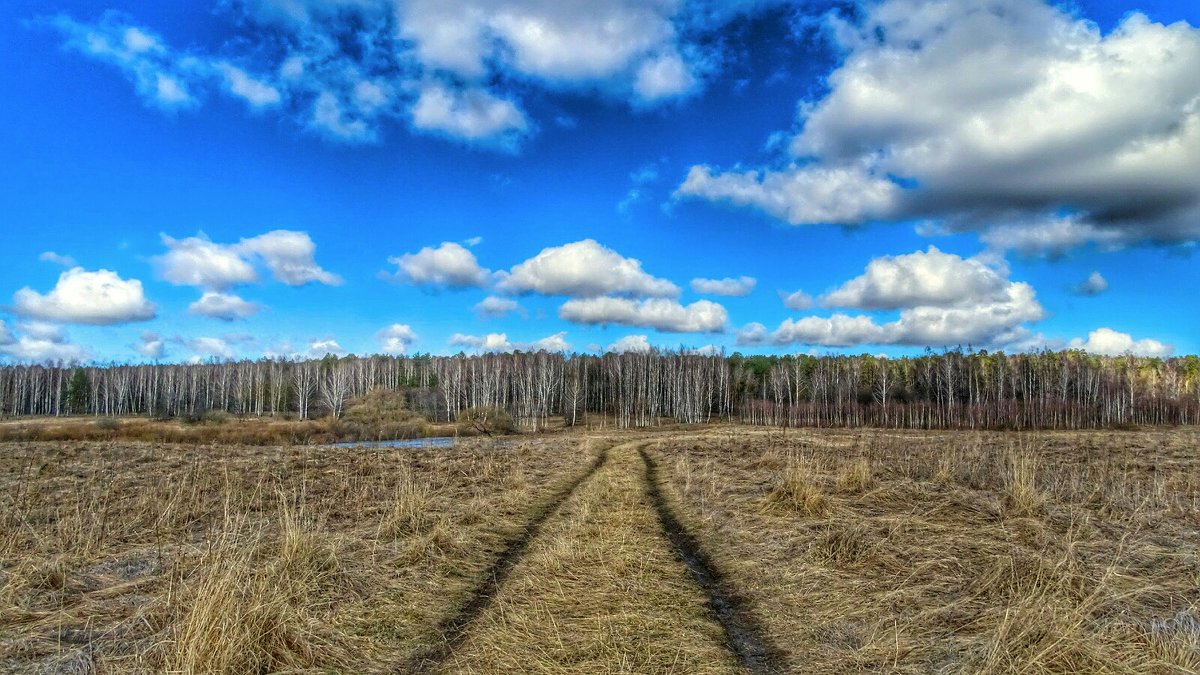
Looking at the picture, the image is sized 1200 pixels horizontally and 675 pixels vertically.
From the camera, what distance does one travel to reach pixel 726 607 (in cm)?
707

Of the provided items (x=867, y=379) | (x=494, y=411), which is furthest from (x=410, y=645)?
(x=867, y=379)

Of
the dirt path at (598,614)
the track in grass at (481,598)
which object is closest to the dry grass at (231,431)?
the track in grass at (481,598)

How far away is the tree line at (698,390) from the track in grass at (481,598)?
58.5m

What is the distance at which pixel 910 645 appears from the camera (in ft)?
18.7

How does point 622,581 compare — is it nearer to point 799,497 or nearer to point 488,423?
point 799,497

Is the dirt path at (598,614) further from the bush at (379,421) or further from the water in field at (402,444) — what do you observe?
the bush at (379,421)

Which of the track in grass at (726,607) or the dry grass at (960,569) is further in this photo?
the track in grass at (726,607)

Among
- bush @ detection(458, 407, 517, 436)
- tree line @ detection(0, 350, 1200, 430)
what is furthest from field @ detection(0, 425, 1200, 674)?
tree line @ detection(0, 350, 1200, 430)

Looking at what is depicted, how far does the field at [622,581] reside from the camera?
5.38 m

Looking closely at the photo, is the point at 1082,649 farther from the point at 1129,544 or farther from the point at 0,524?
the point at 0,524

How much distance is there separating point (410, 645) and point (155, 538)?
6574 mm

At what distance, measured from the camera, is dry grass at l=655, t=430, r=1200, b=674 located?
5.27 m

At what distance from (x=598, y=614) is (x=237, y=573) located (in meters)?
3.66

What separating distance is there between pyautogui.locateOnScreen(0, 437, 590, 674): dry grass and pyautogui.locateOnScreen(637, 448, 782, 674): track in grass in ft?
9.38
